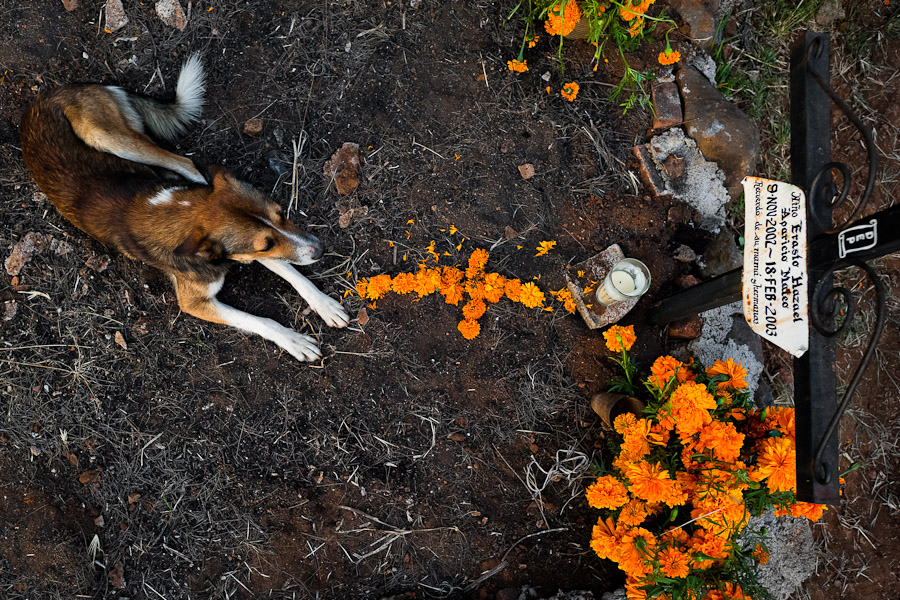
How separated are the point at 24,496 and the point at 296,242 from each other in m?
2.43

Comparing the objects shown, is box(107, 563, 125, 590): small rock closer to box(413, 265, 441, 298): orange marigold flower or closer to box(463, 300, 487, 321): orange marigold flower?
box(413, 265, 441, 298): orange marigold flower

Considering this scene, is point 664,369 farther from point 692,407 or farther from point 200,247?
point 200,247

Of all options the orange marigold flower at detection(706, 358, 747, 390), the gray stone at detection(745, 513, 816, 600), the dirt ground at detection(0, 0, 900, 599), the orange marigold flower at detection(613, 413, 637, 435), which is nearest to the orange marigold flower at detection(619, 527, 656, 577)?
the orange marigold flower at detection(613, 413, 637, 435)

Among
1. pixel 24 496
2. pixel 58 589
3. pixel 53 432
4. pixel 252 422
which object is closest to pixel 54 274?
pixel 53 432

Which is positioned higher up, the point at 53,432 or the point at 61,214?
the point at 61,214

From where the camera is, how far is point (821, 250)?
1.88 meters

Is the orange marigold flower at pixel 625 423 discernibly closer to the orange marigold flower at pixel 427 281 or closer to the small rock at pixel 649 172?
the orange marigold flower at pixel 427 281

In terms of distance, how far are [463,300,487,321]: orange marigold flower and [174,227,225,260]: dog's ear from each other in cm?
150

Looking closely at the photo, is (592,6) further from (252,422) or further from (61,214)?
(61,214)

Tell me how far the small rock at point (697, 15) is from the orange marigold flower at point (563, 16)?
99 centimetres

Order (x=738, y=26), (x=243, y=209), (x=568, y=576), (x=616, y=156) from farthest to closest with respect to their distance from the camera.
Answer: (x=738, y=26) < (x=616, y=156) < (x=568, y=576) < (x=243, y=209)

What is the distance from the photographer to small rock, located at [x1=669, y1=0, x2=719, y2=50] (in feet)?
12.1

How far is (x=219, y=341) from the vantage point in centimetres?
350

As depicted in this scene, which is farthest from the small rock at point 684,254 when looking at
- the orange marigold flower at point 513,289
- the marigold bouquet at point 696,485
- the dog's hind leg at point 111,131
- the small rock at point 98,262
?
the small rock at point 98,262
